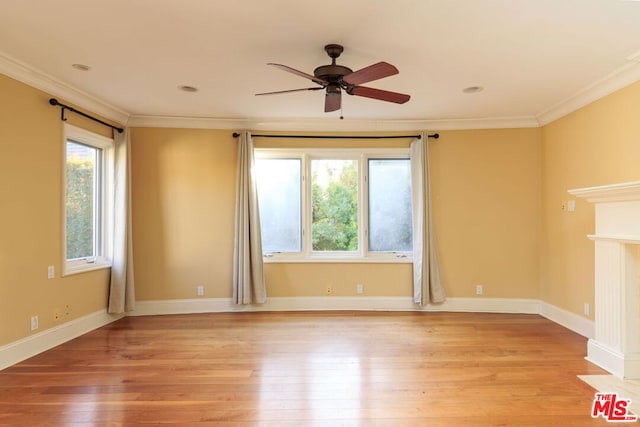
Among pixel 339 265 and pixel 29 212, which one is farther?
pixel 339 265

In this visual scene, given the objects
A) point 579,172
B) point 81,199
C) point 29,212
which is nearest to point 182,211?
point 81,199

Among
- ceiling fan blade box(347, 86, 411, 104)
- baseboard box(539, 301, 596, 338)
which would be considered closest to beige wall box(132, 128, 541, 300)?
baseboard box(539, 301, 596, 338)

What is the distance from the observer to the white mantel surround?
2.80 meters

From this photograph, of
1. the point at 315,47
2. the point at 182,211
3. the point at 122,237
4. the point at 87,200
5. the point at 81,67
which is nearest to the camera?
the point at 315,47

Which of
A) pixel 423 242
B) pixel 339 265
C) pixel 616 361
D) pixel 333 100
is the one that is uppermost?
pixel 333 100

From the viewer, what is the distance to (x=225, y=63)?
123 inches

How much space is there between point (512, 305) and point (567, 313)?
2.29 ft

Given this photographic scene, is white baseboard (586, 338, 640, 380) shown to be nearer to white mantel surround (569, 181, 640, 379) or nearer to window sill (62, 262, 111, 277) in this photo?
white mantel surround (569, 181, 640, 379)

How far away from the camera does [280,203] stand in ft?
16.7

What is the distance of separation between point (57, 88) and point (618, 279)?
5.35m

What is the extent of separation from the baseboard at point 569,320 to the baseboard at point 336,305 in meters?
0.17

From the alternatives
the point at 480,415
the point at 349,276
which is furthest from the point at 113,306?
the point at 480,415

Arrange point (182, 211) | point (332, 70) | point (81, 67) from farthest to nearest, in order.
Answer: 1. point (182, 211)
2. point (81, 67)
3. point (332, 70)

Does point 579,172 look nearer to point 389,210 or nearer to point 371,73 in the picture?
point 389,210
